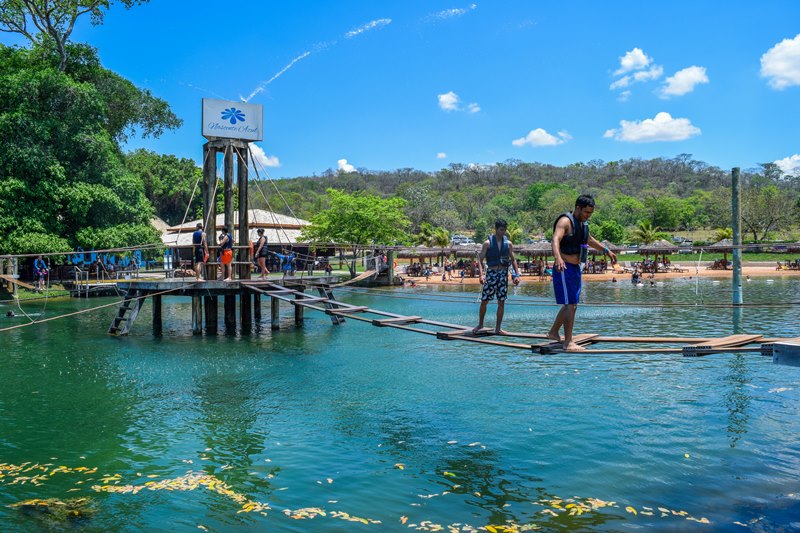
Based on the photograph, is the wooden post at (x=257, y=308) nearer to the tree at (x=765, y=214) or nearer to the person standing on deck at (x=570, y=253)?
the person standing on deck at (x=570, y=253)

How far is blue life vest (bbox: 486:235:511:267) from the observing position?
33.0 feet

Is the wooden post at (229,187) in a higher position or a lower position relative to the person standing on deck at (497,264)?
higher

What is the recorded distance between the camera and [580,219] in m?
8.22

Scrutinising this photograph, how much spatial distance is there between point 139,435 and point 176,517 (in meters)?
3.55

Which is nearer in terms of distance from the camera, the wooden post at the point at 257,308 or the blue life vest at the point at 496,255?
the blue life vest at the point at 496,255

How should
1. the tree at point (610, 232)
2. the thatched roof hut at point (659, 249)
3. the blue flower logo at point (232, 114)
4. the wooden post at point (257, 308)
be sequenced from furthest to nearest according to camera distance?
the tree at point (610, 232) < the wooden post at point (257, 308) < the blue flower logo at point (232, 114) < the thatched roof hut at point (659, 249)

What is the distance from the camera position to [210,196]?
1975 centimetres

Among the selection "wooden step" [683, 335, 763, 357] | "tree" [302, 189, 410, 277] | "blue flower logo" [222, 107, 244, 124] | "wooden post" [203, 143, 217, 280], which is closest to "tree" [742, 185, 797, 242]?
"tree" [302, 189, 410, 277]

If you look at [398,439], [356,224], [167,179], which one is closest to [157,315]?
[398,439]

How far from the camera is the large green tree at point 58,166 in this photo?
31.5 m

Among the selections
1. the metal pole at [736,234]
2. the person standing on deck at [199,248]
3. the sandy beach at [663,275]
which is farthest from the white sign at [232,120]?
the sandy beach at [663,275]

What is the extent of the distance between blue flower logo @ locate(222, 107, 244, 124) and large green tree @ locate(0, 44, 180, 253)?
16.5m

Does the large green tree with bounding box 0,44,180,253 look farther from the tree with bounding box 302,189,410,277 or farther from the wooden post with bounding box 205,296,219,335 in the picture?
the wooden post with bounding box 205,296,219,335

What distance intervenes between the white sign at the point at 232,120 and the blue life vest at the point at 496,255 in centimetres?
1248
